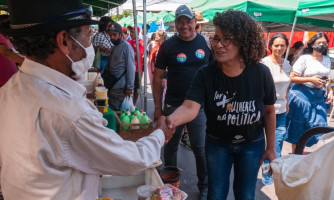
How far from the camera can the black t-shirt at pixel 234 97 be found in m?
2.09

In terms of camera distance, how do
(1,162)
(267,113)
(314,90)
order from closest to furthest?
(1,162), (267,113), (314,90)

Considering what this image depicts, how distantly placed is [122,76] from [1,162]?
3.46 m

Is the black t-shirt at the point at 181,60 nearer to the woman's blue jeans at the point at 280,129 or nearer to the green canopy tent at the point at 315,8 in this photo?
the woman's blue jeans at the point at 280,129

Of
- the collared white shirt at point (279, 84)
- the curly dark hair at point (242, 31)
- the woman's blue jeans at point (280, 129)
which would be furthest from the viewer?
the woman's blue jeans at point (280, 129)

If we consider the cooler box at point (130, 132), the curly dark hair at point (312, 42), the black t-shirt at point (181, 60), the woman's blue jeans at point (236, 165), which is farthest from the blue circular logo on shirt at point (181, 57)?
the curly dark hair at point (312, 42)

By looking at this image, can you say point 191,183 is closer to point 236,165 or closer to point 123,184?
point 123,184

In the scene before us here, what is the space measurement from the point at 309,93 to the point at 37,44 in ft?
13.9

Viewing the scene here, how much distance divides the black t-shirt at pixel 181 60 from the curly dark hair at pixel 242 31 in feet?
3.73

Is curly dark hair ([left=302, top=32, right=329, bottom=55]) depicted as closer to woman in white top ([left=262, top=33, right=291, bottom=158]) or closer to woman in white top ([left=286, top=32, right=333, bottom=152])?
woman in white top ([left=286, top=32, right=333, bottom=152])

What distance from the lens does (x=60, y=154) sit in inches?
43.8

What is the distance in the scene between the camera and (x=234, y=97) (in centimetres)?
208

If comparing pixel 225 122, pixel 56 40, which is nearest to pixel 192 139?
pixel 225 122

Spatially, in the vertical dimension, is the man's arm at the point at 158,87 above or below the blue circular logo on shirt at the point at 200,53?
below

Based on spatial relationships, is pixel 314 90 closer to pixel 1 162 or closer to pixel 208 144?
pixel 208 144
